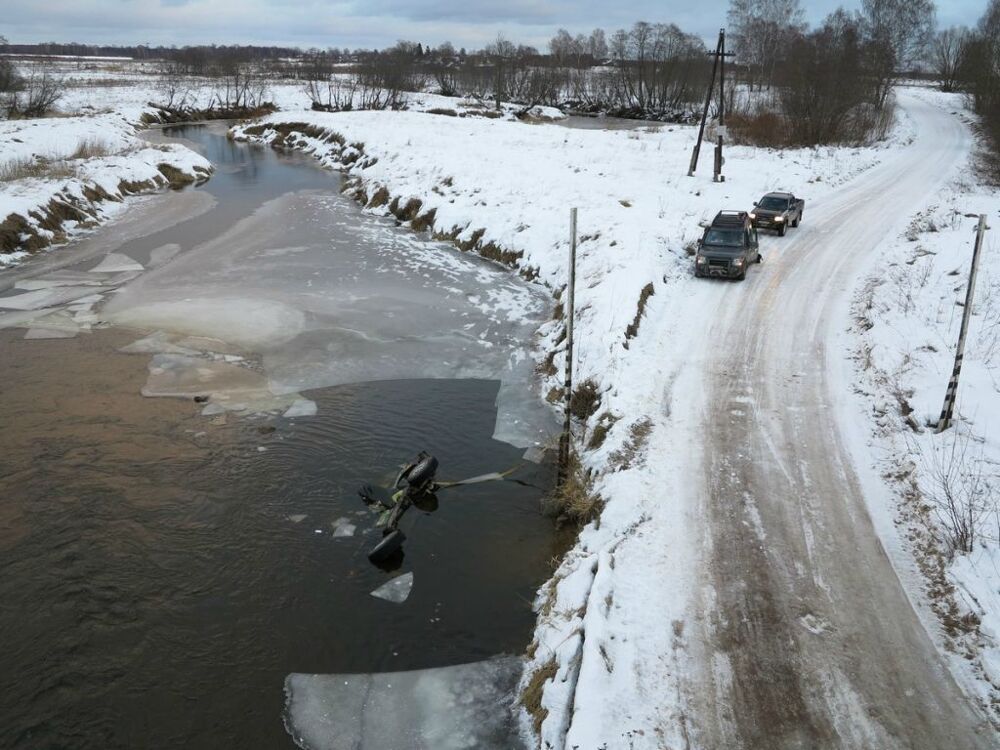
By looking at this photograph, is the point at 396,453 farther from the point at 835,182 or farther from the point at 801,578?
the point at 835,182

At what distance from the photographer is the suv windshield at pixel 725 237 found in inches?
848

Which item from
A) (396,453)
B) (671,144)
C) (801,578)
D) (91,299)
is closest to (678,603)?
(801,578)

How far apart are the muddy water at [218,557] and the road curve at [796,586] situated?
274 centimetres

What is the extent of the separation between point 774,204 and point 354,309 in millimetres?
17533

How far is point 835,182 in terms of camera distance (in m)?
37.4

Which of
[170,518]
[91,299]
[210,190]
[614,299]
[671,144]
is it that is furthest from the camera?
[671,144]

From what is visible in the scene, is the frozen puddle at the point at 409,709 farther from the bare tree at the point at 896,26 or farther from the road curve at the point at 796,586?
the bare tree at the point at 896,26

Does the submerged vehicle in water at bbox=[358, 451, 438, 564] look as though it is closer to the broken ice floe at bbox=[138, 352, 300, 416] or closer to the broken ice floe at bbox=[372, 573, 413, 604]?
the broken ice floe at bbox=[372, 573, 413, 604]

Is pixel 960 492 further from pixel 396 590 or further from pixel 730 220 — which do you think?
pixel 730 220

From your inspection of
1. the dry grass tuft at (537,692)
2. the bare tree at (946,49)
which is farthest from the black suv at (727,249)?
the bare tree at (946,49)

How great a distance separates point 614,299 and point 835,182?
2619cm

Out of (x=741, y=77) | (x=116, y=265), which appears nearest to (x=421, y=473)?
(x=116, y=265)

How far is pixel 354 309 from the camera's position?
20.4 metres

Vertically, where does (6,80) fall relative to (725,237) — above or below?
above
